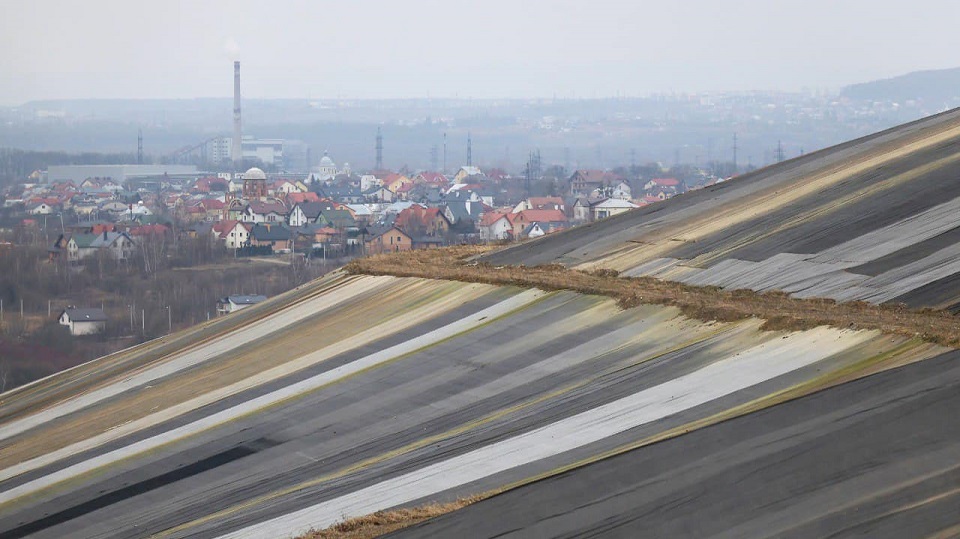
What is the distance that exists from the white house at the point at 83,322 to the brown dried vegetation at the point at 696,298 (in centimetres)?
3634

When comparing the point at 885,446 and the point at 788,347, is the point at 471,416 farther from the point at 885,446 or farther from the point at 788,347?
the point at 885,446

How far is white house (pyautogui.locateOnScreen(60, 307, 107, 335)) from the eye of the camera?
60.1 m

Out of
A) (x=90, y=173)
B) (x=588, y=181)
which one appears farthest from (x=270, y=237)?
(x=90, y=173)

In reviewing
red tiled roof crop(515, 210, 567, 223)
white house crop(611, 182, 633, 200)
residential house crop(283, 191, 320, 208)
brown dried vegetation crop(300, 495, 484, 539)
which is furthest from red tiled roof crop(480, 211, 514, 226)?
brown dried vegetation crop(300, 495, 484, 539)

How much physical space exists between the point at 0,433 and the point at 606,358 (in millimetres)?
11986

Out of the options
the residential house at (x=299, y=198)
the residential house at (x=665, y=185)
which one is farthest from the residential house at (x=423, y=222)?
the residential house at (x=665, y=185)

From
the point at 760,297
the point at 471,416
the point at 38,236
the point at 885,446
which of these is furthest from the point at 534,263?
the point at 38,236

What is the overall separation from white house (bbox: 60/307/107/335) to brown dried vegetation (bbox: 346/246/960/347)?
119 ft

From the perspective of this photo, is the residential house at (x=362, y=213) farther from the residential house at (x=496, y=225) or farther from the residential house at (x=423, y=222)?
the residential house at (x=496, y=225)

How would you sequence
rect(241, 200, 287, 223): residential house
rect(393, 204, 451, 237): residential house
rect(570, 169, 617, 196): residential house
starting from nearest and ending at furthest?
rect(393, 204, 451, 237): residential house → rect(241, 200, 287, 223): residential house → rect(570, 169, 617, 196): residential house

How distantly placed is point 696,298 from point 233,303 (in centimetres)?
4806

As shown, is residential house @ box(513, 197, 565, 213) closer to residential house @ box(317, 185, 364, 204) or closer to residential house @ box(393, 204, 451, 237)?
residential house @ box(393, 204, 451, 237)

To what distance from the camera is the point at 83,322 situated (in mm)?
60875

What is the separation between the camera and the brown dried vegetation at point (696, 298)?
47.6 ft
